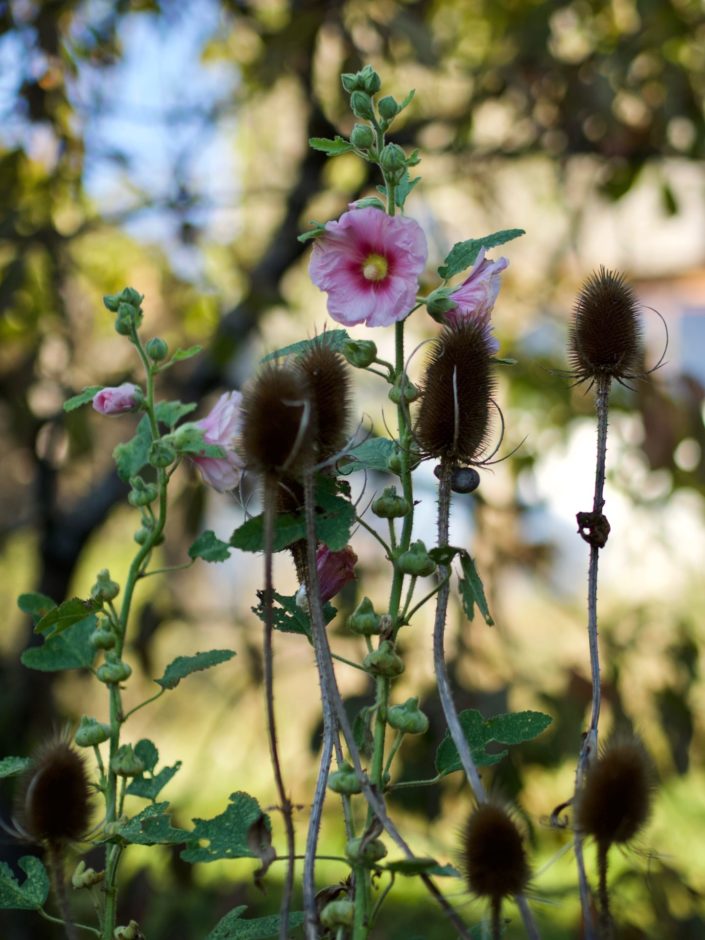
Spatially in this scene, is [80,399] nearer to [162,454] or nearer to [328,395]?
[162,454]

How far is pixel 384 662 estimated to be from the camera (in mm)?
421

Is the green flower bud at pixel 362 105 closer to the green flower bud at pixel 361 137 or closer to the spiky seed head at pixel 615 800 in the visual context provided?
the green flower bud at pixel 361 137

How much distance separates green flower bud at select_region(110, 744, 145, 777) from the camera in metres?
0.50

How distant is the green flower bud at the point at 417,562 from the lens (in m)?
0.43

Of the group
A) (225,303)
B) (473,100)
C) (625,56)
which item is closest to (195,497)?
(225,303)

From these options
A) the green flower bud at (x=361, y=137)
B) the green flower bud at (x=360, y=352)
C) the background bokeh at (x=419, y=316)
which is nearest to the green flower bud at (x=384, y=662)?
the green flower bud at (x=360, y=352)

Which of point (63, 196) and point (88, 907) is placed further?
point (88, 907)

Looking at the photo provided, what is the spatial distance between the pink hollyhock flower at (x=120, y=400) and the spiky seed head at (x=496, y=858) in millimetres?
286

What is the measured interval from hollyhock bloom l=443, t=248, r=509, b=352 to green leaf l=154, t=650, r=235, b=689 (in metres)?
0.19

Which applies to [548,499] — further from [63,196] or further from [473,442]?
[473,442]

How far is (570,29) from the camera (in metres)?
2.58

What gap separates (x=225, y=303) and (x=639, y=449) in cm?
96

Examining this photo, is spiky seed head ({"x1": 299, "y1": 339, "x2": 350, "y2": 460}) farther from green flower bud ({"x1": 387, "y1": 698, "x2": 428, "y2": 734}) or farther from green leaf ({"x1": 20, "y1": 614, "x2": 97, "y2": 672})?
green leaf ({"x1": 20, "y1": 614, "x2": 97, "y2": 672})

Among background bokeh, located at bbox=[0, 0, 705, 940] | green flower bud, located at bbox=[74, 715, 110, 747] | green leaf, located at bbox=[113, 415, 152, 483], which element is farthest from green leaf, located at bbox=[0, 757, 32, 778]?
background bokeh, located at bbox=[0, 0, 705, 940]
